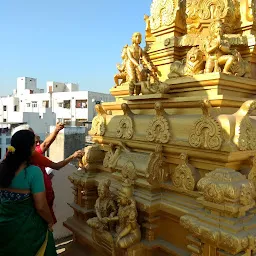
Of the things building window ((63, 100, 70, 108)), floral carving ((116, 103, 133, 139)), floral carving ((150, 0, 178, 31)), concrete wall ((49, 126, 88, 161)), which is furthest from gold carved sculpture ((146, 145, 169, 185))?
building window ((63, 100, 70, 108))

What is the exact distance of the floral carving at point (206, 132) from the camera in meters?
2.77

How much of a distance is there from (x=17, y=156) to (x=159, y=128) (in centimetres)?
173

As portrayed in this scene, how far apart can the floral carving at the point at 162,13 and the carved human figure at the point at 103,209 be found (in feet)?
9.58

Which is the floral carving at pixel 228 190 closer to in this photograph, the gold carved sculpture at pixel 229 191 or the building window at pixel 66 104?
the gold carved sculpture at pixel 229 191

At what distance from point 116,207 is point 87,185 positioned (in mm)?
1017

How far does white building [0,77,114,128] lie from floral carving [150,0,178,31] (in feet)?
76.6

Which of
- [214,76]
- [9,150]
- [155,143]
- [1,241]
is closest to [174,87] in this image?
[214,76]

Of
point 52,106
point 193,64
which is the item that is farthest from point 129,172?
point 52,106

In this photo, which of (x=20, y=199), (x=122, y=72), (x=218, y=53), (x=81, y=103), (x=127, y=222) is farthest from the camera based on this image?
(x=81, y=103)

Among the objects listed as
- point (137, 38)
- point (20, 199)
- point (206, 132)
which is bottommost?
point (20, 199)

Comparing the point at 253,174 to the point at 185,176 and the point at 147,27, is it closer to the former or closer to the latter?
the point at 185,176

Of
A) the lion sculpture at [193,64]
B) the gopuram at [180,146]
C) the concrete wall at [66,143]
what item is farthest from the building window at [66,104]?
the lion sculpture at [193,64]

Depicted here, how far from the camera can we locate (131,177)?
3.53m

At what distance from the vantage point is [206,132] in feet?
9.48
